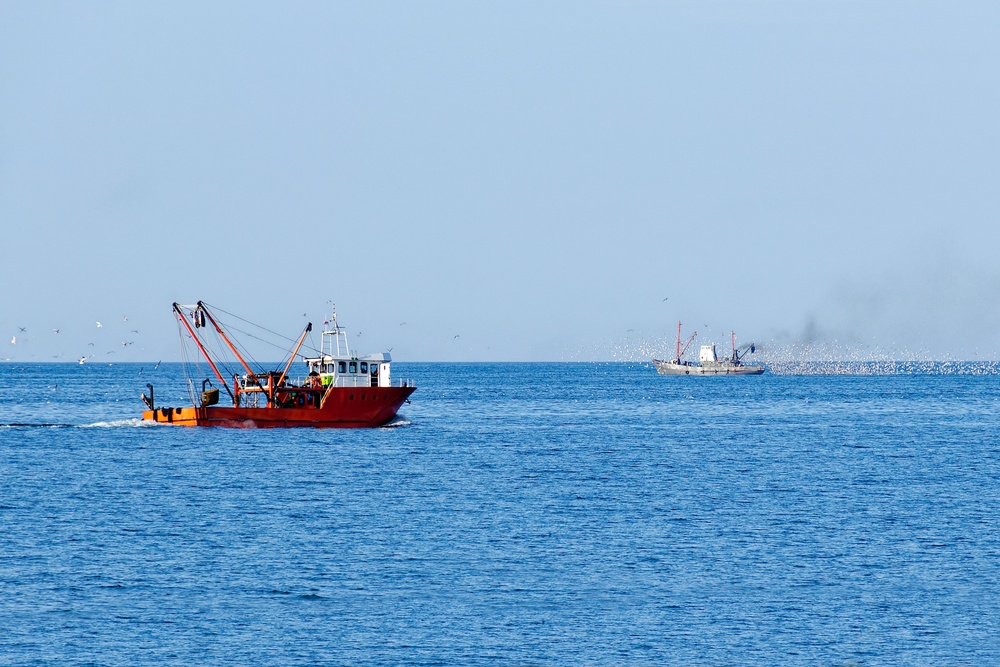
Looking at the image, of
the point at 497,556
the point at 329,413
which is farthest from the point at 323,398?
the point at 497,556

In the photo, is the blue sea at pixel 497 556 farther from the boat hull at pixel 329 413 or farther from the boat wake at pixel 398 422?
the boat wake at pixel 398 422

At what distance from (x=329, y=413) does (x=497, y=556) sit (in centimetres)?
5778

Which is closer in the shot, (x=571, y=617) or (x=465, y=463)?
(x=571, y=617)

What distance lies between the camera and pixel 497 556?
44.1 m

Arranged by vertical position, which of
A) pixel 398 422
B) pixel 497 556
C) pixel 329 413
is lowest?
pixel 497 556

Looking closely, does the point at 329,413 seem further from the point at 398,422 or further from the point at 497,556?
the point at 497,556

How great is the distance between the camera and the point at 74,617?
3519 cm

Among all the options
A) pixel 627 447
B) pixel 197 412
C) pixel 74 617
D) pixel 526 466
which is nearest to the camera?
pixel 74 617

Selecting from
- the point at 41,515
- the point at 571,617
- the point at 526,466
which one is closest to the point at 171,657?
the point at 571,617

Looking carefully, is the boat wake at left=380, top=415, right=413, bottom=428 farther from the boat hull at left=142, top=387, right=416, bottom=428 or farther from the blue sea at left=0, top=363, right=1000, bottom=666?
the blue sea at left=0, top=363, right=1000, bottom=666

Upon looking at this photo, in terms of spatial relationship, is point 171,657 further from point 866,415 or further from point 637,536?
point 866,415

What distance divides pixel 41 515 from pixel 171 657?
27.3 m

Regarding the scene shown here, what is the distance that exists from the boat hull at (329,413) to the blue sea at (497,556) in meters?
8.56

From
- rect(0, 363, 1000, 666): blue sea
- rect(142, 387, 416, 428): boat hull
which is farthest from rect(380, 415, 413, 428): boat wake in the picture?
rect(0, 363, 1000, 666): blue sea
